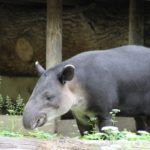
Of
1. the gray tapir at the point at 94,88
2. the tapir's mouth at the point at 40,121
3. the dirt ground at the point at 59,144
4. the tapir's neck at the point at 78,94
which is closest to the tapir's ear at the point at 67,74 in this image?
the gray tapir at the point at 94,88

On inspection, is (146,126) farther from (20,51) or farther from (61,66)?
(20,51)

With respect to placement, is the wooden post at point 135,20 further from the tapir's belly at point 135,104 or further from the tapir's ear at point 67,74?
the tapir's ear at point 67,74

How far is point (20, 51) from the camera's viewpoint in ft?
37.1

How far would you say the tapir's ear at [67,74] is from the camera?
7543mm

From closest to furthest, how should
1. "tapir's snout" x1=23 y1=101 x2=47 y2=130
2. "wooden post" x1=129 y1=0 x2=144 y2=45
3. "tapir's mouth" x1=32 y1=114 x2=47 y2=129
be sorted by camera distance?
"tapir's snout" x1=23 y1=101 x2=47 y2=130
"tapir's mouth" x1=32 y1=114 x2=47 y2=129
"wooden post" x1=129 y1=0 x2=144 y2=45

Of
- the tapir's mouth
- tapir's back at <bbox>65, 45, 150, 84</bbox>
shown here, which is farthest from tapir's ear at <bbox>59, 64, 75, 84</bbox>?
the tapir's mouth

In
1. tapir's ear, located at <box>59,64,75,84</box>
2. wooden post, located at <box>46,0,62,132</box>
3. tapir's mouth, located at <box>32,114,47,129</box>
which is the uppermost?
wooden post, located at <box>46,0,62,132</box>

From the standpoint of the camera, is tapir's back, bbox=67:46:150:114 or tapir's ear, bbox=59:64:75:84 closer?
tapir's ear, bbox=59:64:75:84

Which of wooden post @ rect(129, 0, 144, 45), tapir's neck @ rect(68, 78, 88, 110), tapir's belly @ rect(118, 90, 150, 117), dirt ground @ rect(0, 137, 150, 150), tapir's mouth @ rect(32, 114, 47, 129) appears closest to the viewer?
dirt ground @ rect(0, 137, 150, 150)

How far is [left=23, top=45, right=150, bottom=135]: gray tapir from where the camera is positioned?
24.9 feet

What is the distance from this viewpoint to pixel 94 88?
7789 mm

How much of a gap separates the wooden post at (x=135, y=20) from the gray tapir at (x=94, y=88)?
141 cm

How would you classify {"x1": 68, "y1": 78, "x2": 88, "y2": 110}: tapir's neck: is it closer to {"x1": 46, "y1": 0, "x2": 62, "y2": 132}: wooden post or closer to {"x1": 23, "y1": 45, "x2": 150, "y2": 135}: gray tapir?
{"x1": 23, "y1": 45, "x2": 150, "y2": 135}: gray tapir

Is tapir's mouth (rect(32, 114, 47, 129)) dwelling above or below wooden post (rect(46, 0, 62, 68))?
below
